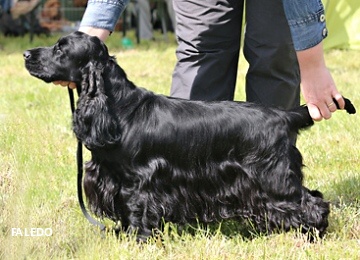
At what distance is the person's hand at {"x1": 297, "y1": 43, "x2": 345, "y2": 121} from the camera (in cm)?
266

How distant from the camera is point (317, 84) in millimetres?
2689

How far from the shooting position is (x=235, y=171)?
113 inches

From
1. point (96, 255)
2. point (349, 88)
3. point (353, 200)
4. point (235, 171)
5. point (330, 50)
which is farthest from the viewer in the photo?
point (330, 50)

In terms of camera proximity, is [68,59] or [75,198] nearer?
[68,59]

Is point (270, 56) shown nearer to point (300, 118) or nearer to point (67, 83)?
point (300, 118)

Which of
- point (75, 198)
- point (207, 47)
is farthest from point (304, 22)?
point (75, 198)

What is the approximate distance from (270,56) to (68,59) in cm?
98

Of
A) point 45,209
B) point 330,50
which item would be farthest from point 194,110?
point 330,50

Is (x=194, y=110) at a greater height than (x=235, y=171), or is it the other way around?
(x=194, y=110)

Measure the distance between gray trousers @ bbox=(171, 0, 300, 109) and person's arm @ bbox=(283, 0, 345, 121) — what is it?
537 mm

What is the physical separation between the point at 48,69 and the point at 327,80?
3.36 feet

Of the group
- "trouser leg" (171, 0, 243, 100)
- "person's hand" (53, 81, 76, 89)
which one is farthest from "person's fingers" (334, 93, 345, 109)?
"person's hand" (53, 81, 76, 89)

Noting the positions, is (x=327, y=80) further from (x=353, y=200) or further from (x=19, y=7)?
(x=19, y=7)

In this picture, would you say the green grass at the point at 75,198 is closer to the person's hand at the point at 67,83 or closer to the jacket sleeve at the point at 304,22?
the person's hand at the point at 67,83
